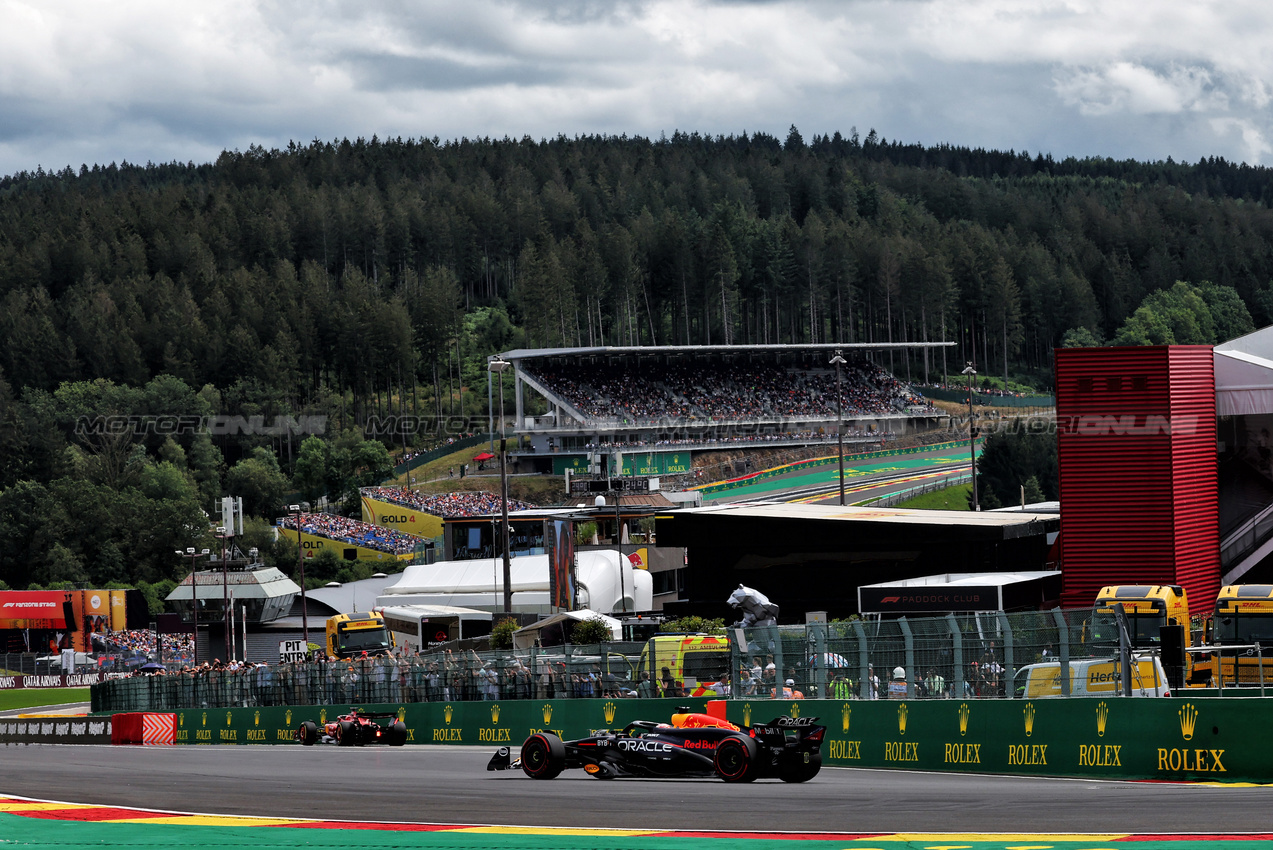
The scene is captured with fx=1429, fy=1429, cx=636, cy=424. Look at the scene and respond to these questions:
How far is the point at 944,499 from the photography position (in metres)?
96.1

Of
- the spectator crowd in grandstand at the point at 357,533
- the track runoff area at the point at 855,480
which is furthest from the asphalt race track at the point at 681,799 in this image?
the spectator crowd in grandstand at the point at 357,533

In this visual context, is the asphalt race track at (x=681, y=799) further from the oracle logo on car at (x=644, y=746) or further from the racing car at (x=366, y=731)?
the racing car at (x=366, y=731)

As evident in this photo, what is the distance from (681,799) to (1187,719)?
5952 millimetres

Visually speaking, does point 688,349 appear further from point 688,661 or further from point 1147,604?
point 688,661

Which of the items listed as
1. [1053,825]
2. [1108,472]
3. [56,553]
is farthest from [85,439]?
[1053,825]

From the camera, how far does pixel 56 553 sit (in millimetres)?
104438

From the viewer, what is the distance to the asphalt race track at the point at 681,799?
12.3 metres

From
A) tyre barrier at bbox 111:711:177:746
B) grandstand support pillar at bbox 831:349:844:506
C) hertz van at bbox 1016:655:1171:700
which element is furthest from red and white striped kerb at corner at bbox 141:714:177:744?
grandstand support pillar at bbox 831:349:844:506

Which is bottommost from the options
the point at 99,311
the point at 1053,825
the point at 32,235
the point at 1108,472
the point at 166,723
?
the point at 166,723

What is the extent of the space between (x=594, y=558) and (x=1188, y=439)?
29.1m

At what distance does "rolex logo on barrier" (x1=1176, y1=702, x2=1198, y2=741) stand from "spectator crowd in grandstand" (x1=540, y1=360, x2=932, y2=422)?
335 feet

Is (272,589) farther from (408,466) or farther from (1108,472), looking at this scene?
(1108,472)

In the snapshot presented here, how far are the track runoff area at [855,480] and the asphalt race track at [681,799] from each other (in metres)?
73.4

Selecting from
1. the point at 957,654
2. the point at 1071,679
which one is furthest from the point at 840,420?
the point at 1071,679
